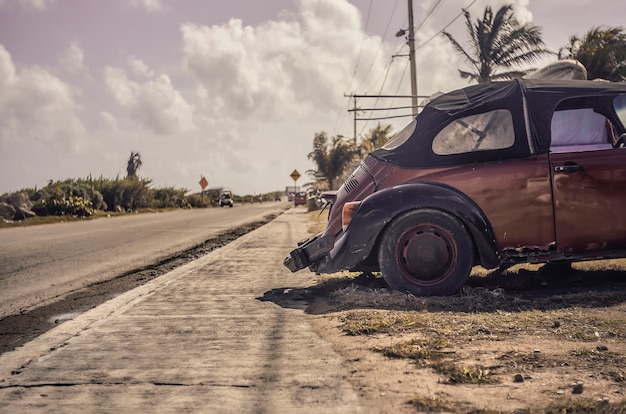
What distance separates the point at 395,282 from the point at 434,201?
2.68ft

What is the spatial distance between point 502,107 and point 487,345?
2736 millimetres

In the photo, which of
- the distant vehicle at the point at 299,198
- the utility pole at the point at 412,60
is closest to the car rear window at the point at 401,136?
the utility pole at the point at 412,60

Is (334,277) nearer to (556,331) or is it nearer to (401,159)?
(401,159)

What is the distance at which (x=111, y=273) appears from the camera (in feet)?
27.4

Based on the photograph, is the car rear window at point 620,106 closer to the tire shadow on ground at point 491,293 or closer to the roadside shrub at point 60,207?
the tire shadow on ground at point 491,293

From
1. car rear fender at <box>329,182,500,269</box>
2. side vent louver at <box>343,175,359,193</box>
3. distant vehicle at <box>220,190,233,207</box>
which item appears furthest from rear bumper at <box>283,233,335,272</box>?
distant vehicle at <box>220,190,233,207</box>

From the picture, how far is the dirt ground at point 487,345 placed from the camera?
8.57ft

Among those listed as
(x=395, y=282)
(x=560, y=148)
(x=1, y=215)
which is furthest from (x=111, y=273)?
(x=1, y=215)

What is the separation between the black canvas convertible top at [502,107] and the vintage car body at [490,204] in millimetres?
11

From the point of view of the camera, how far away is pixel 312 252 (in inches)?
225

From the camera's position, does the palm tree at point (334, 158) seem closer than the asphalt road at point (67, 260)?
No

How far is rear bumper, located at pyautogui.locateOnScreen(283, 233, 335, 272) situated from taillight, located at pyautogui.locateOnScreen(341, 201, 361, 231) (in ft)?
1.10

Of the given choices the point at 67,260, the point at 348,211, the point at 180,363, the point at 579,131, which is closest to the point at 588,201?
the point at 579,131

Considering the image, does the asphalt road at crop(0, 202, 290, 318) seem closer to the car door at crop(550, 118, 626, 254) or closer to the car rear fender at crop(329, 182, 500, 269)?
the car rear fender at crop(329, 182, 500, 269)
